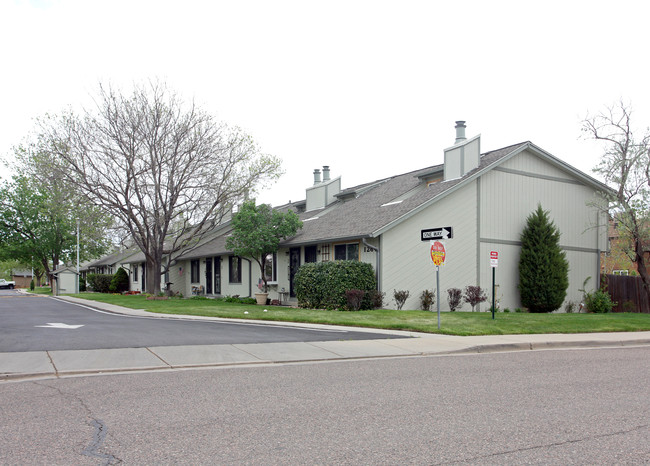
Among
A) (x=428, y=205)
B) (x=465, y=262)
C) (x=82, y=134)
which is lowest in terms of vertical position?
(x=465, y=262)

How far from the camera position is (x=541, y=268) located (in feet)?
74.5

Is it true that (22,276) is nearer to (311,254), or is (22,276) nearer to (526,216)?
(311,254)

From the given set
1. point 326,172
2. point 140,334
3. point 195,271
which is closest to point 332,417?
point 140,334

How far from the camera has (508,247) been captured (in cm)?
2356

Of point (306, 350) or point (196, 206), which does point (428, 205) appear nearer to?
point (306, 350)

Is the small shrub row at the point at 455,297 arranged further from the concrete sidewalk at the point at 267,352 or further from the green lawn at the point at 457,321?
the concrete sidewalk at the point at 267,352

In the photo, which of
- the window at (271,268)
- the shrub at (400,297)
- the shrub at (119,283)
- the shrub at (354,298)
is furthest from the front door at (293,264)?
the shrub at (119,283)

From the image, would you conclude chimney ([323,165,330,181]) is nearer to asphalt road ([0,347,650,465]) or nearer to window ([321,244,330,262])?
window ([321,244,330,262])

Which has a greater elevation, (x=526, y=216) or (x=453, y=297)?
(x=526, y=216)

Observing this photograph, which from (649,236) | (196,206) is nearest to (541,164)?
(649,236)

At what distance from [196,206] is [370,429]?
25.6 meters

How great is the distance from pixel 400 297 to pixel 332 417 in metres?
14.7

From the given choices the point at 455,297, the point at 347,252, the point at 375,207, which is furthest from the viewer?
the point at 375,207

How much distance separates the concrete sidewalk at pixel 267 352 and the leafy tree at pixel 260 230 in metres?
11.6
